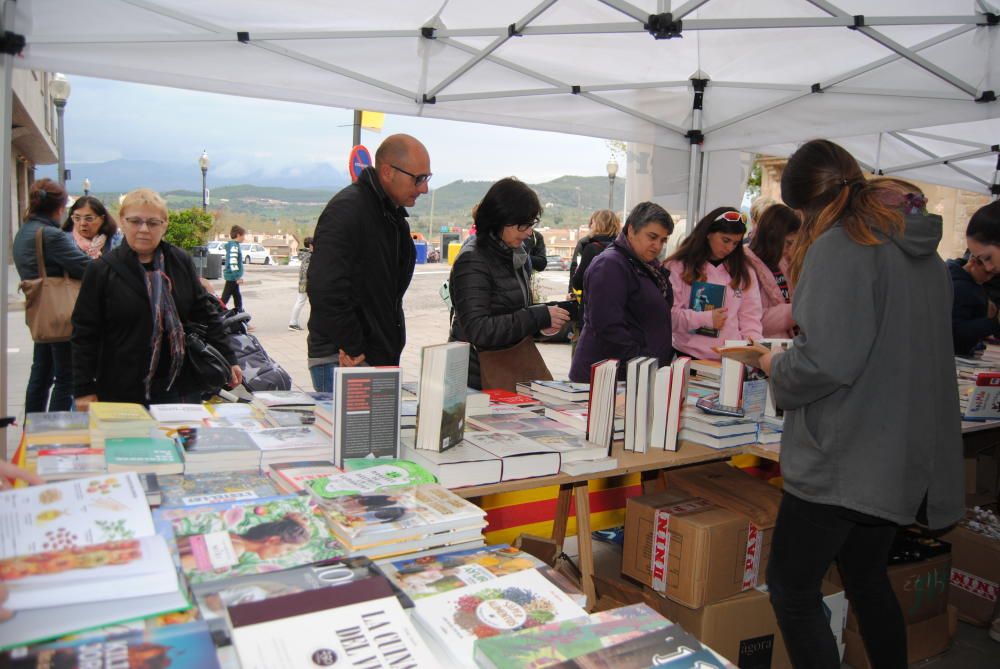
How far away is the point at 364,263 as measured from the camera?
8.33 feet

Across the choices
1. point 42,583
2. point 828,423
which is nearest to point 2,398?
point 42,583

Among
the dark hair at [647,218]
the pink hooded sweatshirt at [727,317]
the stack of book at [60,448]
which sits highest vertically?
the dark hair at [647,218]

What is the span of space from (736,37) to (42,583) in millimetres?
4201

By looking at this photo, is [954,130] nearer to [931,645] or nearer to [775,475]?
[775,475]

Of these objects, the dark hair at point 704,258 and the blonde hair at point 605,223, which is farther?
the blonde hair at point 605,223

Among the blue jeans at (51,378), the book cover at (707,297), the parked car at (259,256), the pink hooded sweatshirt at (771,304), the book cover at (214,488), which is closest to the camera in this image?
the book cover at (214,488)

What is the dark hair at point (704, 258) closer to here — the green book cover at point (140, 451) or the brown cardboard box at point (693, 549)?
the brown cardboard box at point (693, 549)

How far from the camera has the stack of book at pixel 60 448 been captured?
1.47 metres

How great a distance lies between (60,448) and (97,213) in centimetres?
332

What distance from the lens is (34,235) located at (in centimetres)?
394

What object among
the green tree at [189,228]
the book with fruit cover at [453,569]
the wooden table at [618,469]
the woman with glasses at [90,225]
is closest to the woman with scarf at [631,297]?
the wooden table at [618,469]

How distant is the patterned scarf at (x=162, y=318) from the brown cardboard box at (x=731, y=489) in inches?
76.0

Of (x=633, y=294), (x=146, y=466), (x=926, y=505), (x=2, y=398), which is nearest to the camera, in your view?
(x=146, y=466)

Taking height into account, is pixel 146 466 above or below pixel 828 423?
below
